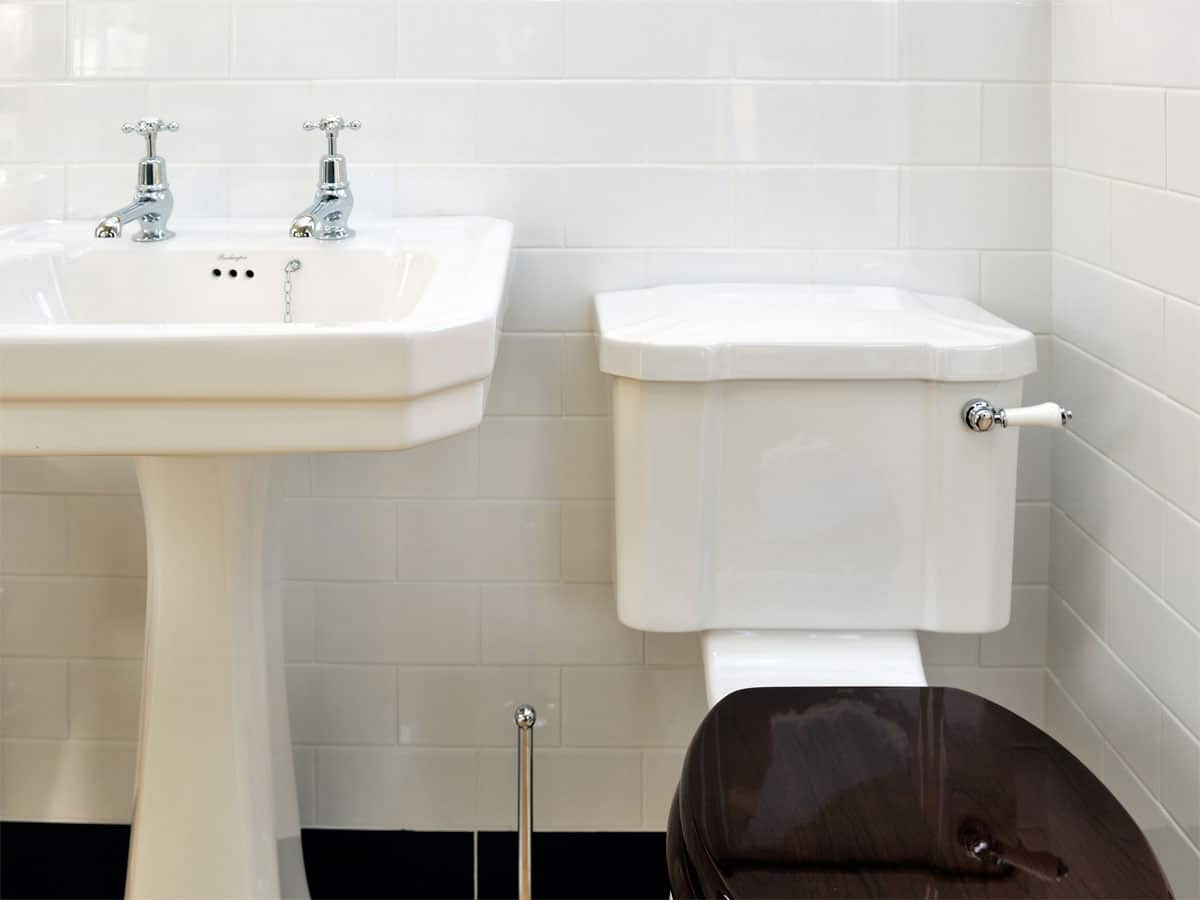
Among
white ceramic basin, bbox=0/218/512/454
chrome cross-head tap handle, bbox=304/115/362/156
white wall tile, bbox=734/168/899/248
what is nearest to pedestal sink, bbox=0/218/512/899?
white ceramic basin, bbox=0/218/512/454

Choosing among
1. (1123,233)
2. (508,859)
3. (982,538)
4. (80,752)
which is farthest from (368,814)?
(1123,233)

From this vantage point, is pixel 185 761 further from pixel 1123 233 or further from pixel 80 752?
pixel 1123 233

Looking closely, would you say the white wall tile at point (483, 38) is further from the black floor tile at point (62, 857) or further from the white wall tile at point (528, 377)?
the black floor tile at point (62, 857)

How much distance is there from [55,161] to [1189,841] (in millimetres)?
1491

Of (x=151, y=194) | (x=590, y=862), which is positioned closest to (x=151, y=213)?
(x=151, y=194)

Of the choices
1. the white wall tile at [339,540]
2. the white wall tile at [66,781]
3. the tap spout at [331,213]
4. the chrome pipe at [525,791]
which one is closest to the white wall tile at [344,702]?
the white wall tile at [339,540]

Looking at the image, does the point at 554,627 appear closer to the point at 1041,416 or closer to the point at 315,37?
the point at 1041,416

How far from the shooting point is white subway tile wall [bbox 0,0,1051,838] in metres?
1.63

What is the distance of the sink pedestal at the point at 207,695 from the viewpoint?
1.35m

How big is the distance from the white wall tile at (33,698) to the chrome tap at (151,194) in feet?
1.98

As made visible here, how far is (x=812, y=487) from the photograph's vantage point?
1.42m

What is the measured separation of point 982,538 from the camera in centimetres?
143

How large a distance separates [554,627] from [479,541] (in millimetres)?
147

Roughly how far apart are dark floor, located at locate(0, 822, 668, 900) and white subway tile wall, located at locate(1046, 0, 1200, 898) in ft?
1.94
